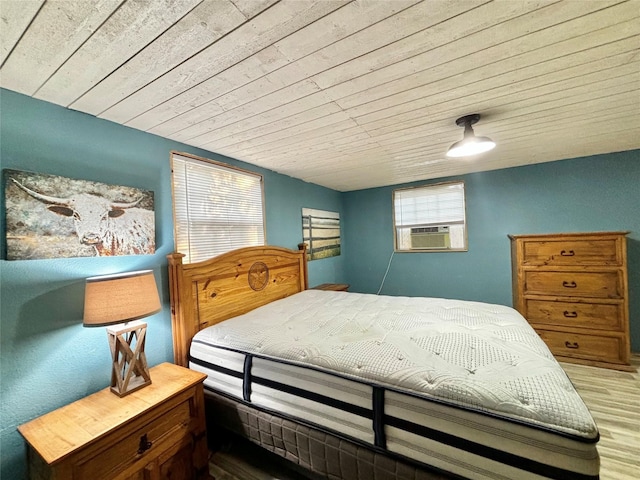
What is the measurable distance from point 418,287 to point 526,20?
11.3 feet

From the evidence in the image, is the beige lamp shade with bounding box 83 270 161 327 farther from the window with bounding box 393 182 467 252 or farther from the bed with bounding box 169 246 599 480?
the window with bounding box 393 182 467 252

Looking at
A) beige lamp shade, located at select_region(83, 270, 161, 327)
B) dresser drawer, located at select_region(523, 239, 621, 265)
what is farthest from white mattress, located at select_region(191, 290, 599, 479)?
dresser drawer, located at select_region(523, 239, 621, 265)

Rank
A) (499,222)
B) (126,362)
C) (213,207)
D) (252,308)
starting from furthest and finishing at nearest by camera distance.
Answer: (499,222)
(252,308)
(213,207)
(126,362)

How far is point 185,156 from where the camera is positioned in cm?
210

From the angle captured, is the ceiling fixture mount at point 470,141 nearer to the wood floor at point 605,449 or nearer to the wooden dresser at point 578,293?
the wooden dresser at point 578,293

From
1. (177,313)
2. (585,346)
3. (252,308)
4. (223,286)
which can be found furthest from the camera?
(585,346)

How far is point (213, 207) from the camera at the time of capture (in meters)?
2.33

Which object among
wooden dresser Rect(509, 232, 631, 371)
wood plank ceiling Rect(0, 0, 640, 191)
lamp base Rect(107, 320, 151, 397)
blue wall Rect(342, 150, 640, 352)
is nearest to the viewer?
wood plank ceiling Rect(0, 0, 640, 191)

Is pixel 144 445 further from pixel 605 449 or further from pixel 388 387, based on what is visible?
pixel 605 449

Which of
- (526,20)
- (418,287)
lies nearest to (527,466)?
(526,20)

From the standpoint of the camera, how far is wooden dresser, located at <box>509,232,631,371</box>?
248cm

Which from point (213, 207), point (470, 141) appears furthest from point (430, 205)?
point (213, 207)

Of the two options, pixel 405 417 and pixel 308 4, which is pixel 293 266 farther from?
pixel 308 4

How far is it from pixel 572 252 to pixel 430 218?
1.60m
